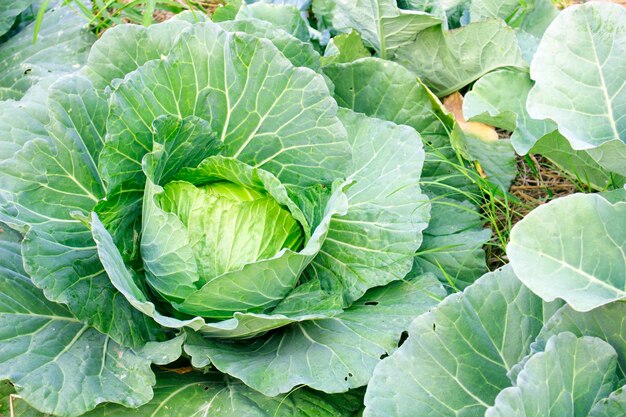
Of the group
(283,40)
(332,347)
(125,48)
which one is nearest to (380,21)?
(283,40)

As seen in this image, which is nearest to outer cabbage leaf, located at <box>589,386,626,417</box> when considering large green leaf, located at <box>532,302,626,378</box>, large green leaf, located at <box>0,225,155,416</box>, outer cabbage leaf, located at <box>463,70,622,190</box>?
large green leaf, located at <box>532,302,626,378</box>

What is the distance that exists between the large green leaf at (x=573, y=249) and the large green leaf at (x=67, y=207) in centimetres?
96

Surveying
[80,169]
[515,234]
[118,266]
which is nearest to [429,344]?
[515,234]

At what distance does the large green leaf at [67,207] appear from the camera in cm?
169

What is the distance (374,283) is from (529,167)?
3.46 feet

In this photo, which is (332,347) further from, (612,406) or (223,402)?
(612,406)

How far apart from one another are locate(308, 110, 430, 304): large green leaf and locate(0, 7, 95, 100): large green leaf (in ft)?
4.13

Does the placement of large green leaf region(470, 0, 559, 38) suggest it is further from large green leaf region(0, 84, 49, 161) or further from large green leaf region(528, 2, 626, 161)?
large green leaf region(0, 84, 49, 161)

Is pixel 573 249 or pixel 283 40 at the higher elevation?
pixel 283 40

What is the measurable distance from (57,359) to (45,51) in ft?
4.85

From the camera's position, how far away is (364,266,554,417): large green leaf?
1.48 m

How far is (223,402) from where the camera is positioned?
177 cm

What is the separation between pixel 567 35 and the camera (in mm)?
1864

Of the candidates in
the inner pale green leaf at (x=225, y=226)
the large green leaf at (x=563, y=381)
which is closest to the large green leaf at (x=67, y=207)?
the inner pale green leaf at (x=225, y=226)
